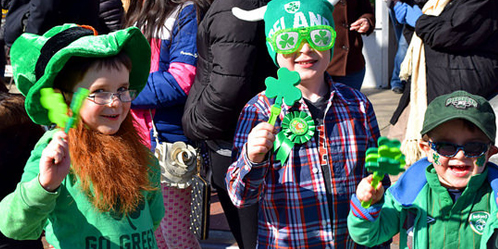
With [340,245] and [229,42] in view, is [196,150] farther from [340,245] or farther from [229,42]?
[340,245]

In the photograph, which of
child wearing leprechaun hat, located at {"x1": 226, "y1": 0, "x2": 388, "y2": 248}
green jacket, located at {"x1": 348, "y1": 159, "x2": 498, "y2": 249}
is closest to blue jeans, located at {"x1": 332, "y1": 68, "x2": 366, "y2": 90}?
child wearing leprechaun hat, located at {"x1": 226, "y1": 0, "x2": 388, "y2": 248}

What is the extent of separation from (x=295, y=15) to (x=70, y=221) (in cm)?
115

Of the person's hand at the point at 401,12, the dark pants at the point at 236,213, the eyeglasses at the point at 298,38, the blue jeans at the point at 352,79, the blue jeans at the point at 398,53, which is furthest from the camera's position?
the blue jeans at the point at 398,53

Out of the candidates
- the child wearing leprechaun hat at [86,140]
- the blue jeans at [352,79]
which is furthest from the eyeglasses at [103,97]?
the blue jeans at [352,79]

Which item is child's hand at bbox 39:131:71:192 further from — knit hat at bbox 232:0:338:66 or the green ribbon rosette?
knit hat at bbox 232:0:338:66

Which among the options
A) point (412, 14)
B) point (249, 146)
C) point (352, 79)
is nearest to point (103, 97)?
point (249, 146)

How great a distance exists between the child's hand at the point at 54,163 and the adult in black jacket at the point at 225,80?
1058 millimetres

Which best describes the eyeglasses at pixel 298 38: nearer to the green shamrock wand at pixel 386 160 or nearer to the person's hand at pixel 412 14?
the green shamrock wand at pixel 386 160

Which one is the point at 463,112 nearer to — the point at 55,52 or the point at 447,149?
the point at 447,149

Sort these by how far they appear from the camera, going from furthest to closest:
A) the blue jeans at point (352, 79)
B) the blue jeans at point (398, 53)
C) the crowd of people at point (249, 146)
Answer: the blue jeans at point (398, 53) → the blue jeans at point (352, 79) → the crowd of people at point (249, 146)

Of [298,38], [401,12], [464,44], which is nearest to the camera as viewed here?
[298,38]

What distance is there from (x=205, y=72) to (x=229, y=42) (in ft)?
0.90

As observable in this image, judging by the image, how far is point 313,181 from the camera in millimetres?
2742

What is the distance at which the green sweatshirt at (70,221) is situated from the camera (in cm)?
236
